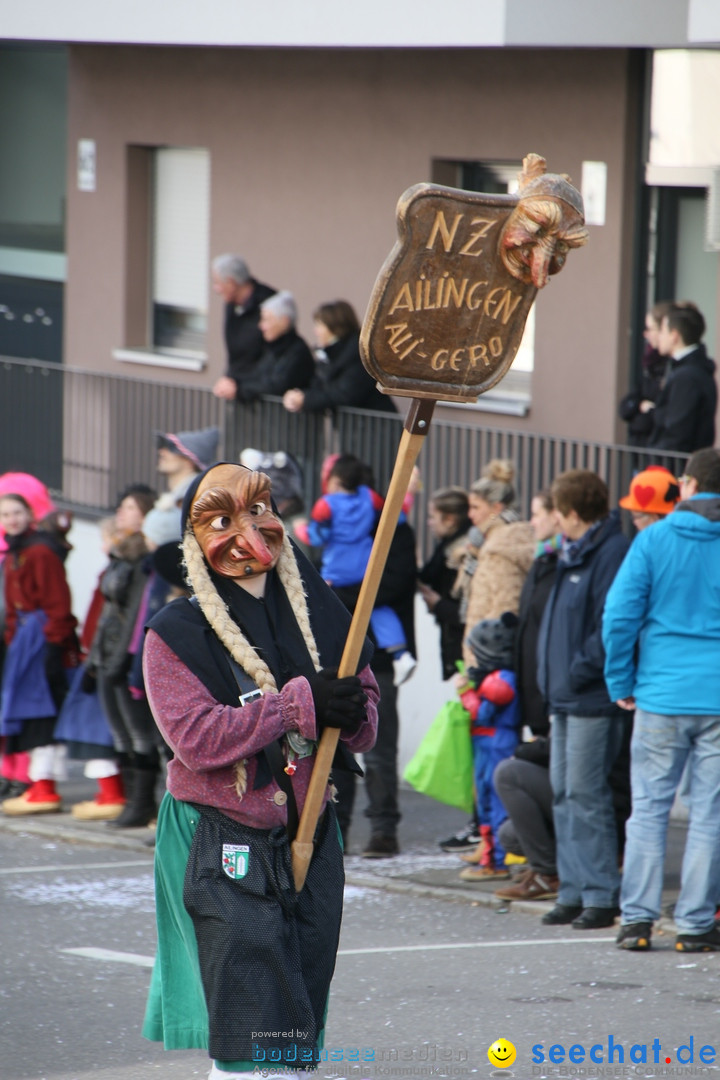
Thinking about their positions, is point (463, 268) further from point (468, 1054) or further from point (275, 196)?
point (275, 196)

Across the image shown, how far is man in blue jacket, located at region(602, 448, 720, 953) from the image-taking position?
7203 millimetres

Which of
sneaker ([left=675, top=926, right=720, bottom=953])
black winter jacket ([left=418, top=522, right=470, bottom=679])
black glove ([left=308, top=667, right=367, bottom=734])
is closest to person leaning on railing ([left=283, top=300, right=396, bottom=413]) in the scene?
black winter jacket ([left=418, top=522, right=470, bottom=679])

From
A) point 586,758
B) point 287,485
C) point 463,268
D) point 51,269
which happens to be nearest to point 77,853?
point 287,485

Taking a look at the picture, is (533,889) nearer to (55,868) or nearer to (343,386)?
(55,868)

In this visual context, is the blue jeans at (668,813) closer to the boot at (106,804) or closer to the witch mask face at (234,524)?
the witch mask face at (234,524)

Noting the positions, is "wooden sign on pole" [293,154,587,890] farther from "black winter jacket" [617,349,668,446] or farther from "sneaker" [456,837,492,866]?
"black winter jacket" [617,349,668,446]

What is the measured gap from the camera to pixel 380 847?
9.44 metres

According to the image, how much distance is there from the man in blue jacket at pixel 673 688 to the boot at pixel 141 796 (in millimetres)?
3612

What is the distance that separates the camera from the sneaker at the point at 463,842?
9.62 m

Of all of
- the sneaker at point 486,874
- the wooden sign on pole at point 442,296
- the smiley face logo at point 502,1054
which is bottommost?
the sneaker at point 486,874

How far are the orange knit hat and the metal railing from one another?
2.14 m

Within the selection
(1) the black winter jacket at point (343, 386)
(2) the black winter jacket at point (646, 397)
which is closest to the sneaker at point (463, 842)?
(2) the black winter jacket at point (646, 397)

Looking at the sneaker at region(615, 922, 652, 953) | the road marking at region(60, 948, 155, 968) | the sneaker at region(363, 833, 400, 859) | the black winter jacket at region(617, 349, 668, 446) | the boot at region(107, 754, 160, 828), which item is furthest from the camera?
the black winter jacket at region(617, 349, 668, 446)

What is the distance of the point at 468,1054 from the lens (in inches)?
240
